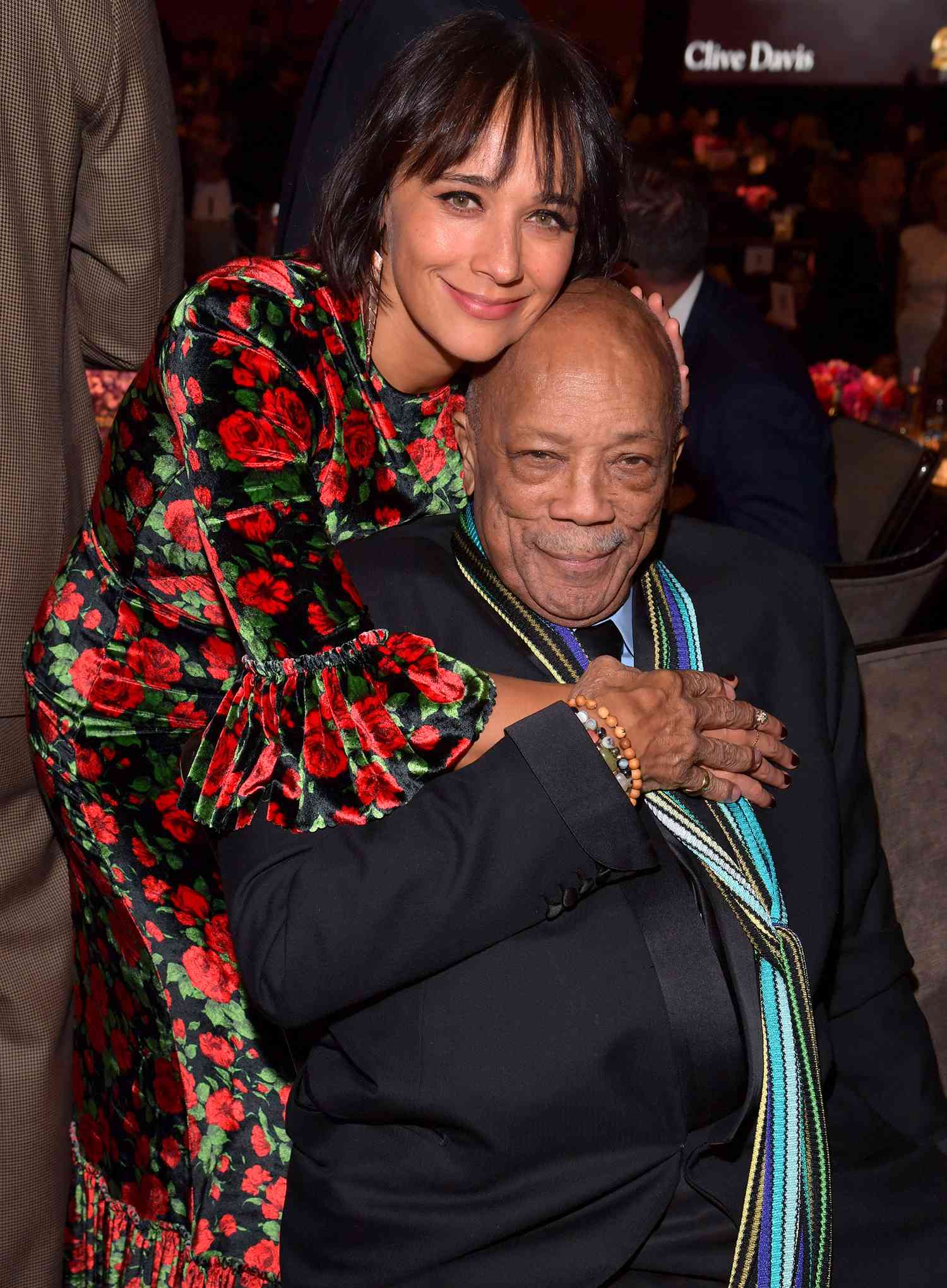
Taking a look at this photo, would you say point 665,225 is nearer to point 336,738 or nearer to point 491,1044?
point 336,738

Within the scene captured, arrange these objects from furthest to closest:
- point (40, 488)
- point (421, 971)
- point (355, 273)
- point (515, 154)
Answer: point (40, 488) → point (355, 273) → point (515, 154) → point (421, 971)

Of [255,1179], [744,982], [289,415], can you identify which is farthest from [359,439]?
[255,1179]

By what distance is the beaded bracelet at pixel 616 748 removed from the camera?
143 centimetres

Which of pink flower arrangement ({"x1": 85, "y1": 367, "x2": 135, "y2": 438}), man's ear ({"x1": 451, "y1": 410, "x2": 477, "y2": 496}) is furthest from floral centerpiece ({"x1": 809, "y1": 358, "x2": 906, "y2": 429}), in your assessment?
man's ear ({"x1": 451, "y1": 410, "x2": 477, "y2": 496})

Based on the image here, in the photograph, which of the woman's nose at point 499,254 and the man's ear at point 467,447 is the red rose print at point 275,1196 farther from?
the woman's nose at point 499,254

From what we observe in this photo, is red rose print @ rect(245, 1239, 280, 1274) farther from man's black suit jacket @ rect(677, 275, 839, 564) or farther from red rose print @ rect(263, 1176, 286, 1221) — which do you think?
man's black suit jacket @ rect(677, 275, 839, 564)

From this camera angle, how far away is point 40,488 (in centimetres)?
199

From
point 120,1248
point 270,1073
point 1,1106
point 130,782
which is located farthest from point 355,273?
point 120,1248

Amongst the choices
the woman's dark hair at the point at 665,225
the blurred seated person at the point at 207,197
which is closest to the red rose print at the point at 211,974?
the woman's dark hair at the point at 665,225

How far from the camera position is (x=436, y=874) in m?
→ 1.40

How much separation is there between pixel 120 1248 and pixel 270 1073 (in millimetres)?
456

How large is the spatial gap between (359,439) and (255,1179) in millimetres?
1051

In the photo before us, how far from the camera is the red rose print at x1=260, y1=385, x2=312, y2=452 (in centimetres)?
156

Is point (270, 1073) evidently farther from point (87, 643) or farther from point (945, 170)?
point (945, 170)
